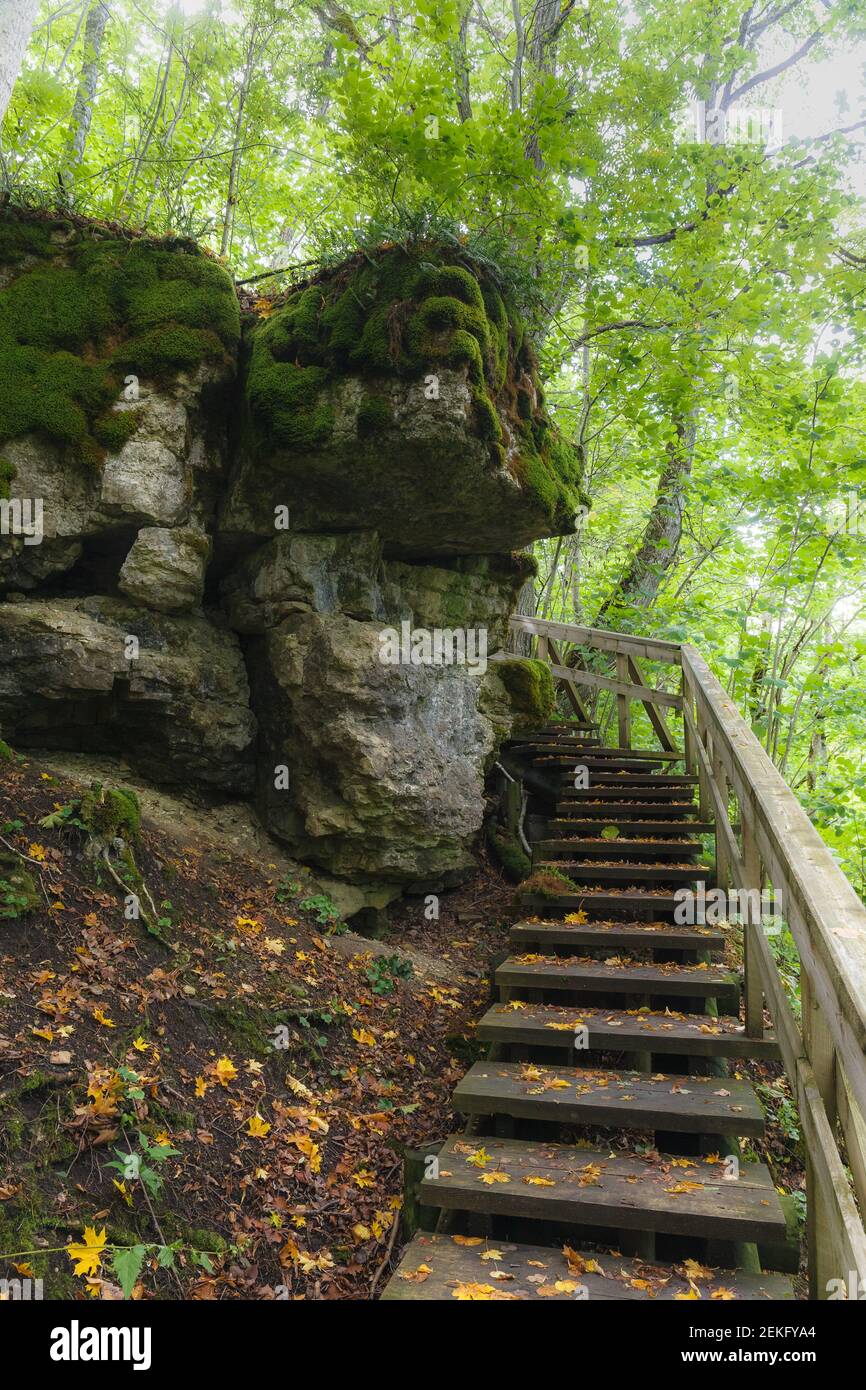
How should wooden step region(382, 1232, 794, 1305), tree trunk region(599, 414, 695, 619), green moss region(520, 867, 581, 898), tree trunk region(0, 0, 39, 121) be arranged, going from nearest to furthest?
wooden step region(382, 1232, 794, 1305), tree trunk region(0, 0, 39, 121), green moss region(520, 867, 581, 898), tree trunk region(599, 414, 695, 619)

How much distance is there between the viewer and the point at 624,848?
673 cm

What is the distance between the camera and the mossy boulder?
602 centimetres

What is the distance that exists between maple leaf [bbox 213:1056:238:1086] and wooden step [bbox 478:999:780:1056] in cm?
147

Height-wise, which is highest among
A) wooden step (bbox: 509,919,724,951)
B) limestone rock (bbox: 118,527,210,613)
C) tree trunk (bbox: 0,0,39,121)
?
tree trunk (bbox: 0,0,39,121)

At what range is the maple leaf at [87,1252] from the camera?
2.84 m

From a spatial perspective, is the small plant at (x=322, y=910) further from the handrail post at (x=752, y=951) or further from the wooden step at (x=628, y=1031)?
the handrail post at (x=752, y=951)

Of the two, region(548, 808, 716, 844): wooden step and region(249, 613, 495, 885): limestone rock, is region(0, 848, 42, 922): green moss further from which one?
region(548, 808, 716, 844): wooden step

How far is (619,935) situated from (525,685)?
11.2 ft

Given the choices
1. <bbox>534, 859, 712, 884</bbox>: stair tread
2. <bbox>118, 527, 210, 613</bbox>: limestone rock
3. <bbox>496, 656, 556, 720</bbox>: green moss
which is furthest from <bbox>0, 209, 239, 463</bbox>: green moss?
<bbox>534, 859, 712, 884</bbox>: stair tread

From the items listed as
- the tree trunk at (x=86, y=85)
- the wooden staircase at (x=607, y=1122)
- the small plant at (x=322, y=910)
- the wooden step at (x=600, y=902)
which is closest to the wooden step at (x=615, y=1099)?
the wooden staircase at (x=607, y=1122)

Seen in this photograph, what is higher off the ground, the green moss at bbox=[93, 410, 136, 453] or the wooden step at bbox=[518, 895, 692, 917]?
the green moss at bbox=[93, 410, 136, 453]

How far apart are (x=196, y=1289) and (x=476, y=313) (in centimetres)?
640

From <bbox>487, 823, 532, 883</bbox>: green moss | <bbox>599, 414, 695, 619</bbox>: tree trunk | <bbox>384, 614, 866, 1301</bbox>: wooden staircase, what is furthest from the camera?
<bbox>599, 414, 695, 619</bbox>: tree trunk

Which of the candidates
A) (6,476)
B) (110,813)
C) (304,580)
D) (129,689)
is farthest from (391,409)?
(110,813)
